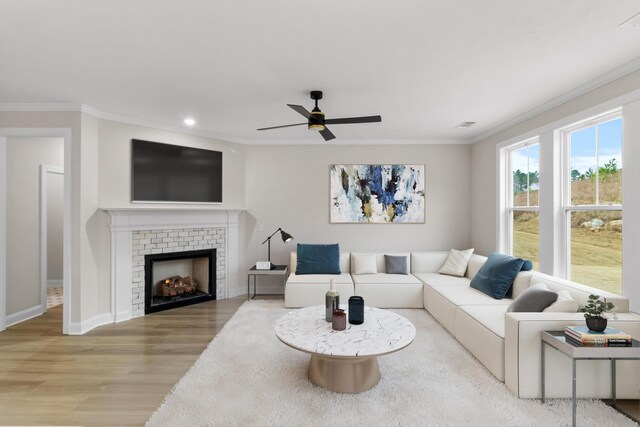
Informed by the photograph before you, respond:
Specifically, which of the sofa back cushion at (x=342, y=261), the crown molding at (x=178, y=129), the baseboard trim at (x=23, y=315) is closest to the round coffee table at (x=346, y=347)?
the sofa back cushion at (x=342, y=261)

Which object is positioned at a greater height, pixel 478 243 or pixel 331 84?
pixel 331 84

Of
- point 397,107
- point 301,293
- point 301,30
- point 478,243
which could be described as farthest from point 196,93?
point 478,243

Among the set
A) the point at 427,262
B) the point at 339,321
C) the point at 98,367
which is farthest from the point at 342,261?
the point at 98,367

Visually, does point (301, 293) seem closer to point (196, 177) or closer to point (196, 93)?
point (196, 177)

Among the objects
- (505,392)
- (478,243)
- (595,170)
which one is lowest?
(505,392)

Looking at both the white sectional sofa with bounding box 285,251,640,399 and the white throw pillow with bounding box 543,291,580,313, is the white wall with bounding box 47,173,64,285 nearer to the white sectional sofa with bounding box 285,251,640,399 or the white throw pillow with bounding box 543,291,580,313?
the white sectional sofa with bounding box 285,251,640,399

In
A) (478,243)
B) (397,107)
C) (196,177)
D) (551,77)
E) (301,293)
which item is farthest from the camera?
(478,243)

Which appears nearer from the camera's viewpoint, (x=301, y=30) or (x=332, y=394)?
(x=301, y=30)

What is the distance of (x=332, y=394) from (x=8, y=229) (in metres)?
4.36

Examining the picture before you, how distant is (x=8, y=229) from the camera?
397cm

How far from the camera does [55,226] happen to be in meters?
5.96

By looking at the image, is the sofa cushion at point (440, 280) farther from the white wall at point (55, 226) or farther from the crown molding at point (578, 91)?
the white wall at point (55, 226)

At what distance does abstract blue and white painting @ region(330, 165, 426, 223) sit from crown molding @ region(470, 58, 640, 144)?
5.15ft

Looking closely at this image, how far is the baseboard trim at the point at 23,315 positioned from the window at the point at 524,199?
645cm
